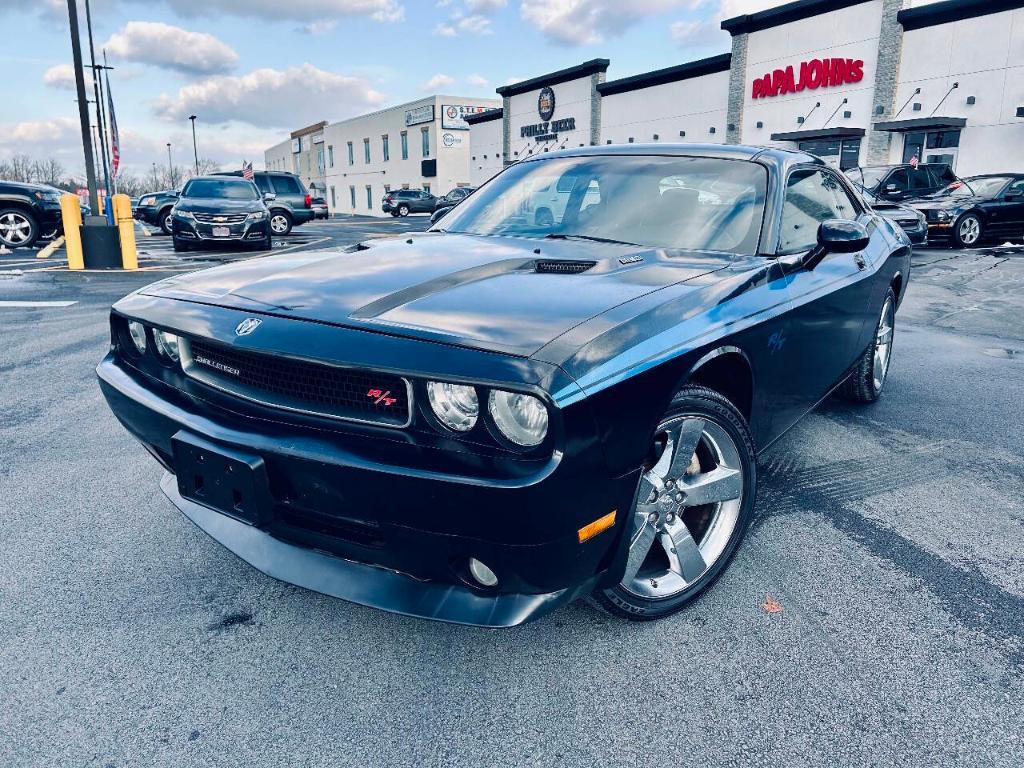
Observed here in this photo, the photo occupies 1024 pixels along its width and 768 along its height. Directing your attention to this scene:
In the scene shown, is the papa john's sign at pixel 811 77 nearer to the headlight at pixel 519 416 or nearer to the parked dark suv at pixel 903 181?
the parked dark suv at pixel 903 181

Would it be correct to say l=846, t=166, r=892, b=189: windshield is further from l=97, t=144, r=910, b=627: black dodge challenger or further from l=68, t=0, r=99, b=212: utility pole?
l=97, t=144, r=910, b=627: black dodge challenger

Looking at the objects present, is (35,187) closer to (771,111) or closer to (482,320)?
(482,320)

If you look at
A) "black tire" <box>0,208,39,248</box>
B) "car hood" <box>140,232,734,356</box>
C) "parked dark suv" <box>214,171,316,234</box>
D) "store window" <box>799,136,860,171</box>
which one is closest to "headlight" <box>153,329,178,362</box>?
"car hood" <box>140,232,734,356</box>

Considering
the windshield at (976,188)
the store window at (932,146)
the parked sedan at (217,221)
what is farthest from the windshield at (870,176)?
the parked sedan at (217,221)

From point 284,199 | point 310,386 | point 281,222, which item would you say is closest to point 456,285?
point 310,386

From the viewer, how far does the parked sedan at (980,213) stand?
14.1m

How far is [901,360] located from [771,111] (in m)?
22.2

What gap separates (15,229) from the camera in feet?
46.6

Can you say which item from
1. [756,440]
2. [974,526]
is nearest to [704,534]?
[756,440]

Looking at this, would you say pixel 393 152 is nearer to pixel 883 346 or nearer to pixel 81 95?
→ pixel 81 95

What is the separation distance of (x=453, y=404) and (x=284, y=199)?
1967 cm

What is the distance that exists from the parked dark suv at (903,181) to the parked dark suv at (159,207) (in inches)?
686

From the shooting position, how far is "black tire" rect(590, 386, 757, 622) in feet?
6.98

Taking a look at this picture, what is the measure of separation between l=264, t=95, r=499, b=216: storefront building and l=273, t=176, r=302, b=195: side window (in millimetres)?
27562
